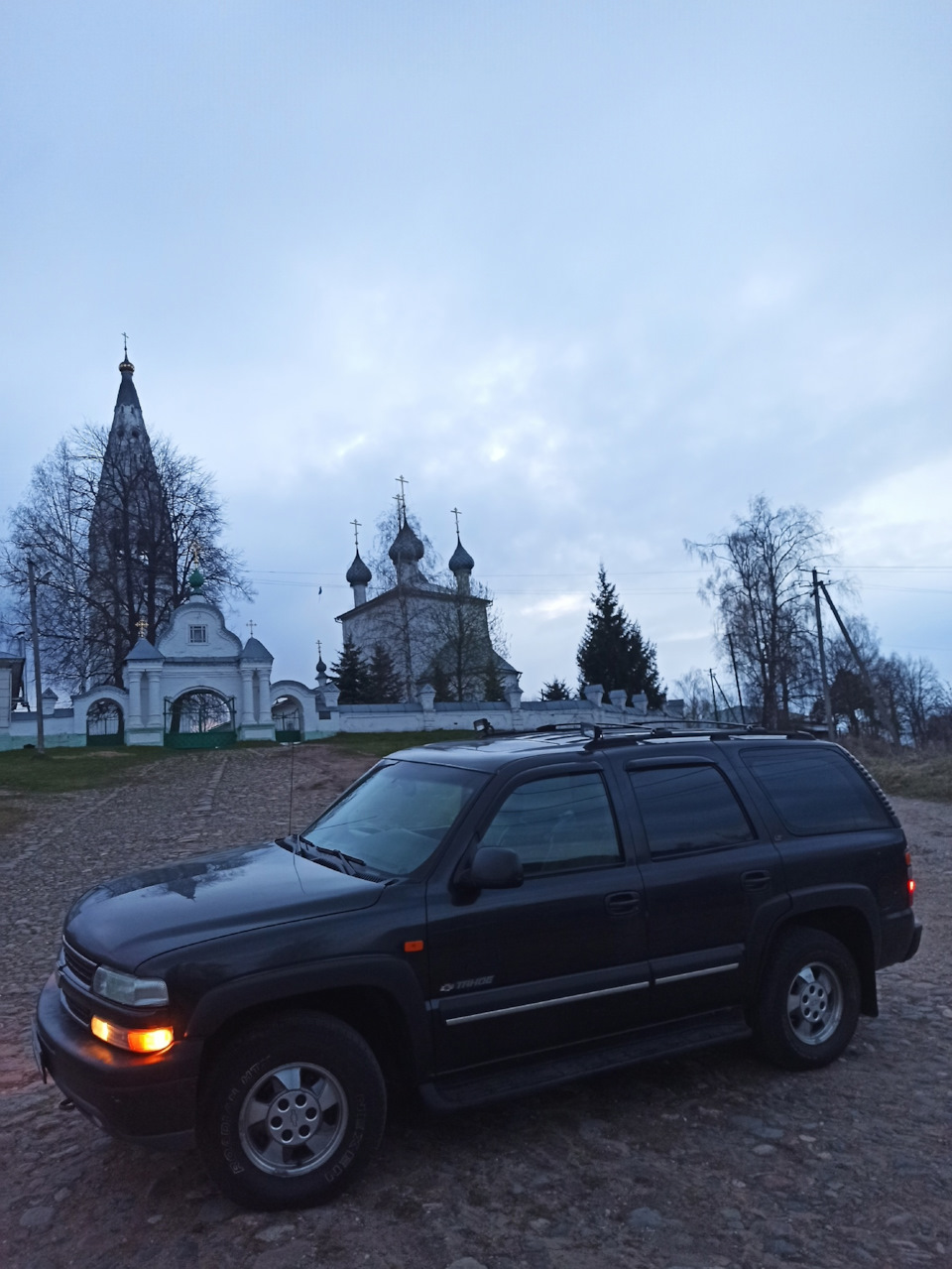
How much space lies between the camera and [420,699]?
41938mm

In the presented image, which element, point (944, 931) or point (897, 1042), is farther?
point (944, 931)

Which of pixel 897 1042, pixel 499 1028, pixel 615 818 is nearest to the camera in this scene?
pixel 499 1028

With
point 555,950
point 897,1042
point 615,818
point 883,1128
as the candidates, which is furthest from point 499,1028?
point 897,1042

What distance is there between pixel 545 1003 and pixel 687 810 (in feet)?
4.24

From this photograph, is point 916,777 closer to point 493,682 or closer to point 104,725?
point 493,682

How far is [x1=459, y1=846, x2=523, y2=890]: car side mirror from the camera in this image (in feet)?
12.8

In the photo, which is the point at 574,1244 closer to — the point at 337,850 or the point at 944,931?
the point at 337,850

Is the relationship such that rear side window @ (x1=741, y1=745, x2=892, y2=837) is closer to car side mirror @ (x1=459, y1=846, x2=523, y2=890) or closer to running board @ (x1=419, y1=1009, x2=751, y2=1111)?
running board @ (x1=419, y1=1009, x2=751, y2=1111)

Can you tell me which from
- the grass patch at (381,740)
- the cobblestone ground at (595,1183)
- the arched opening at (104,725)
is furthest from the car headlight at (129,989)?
the arched opening at (104,725)

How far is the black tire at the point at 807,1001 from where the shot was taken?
474cm

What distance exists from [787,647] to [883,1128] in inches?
1491

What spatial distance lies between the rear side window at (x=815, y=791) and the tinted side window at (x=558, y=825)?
3.58 ft

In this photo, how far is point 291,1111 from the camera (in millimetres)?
3500

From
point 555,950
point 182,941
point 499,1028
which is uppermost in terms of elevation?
point 182,941
